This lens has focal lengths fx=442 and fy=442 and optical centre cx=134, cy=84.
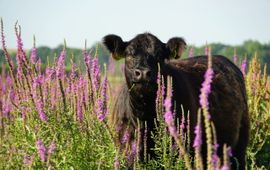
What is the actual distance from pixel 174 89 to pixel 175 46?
676 millimetres

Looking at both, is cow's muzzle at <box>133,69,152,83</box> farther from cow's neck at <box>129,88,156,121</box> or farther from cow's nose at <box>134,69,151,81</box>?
cow's neck at <box>129,88,156,121</box>

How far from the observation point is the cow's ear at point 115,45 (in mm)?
6008

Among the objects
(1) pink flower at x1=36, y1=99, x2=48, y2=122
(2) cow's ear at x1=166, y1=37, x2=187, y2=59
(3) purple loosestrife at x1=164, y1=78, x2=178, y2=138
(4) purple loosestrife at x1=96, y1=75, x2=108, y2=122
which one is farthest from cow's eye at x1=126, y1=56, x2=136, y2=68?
(3) purple loosestrife at x1=164, y1=78, x2=178, y2=138

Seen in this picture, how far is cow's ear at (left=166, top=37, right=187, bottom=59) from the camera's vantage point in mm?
6090

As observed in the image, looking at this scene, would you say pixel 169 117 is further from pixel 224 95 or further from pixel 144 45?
pixel 224 95

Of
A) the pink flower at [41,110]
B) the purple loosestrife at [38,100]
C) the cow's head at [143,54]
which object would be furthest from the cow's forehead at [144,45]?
the pink flower at [41,110]

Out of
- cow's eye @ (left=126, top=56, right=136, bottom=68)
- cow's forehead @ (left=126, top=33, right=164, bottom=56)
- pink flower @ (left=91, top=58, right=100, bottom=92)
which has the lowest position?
pink flower @ (left=91, top=58, right=100, bottom=92)

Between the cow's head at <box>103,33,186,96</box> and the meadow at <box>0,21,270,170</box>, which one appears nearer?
the meadow at <box>0,21,270,170</box>

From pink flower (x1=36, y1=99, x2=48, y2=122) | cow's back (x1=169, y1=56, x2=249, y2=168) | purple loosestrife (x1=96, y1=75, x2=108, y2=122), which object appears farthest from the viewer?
cow's back (x1=169, y1=56, x2=249, y2=168)

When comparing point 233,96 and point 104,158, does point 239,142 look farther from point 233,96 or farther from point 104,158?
point 104,158

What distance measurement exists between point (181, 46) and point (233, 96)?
150 centimetres

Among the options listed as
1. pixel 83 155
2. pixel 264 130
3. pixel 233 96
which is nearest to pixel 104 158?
pixel 83 155

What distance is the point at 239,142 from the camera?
7297 mm

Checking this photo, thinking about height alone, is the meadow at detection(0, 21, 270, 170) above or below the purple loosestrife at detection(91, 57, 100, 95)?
below
